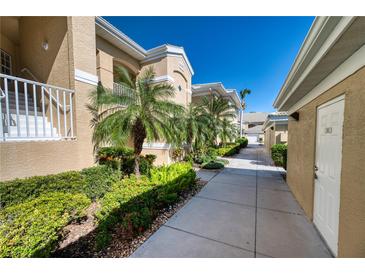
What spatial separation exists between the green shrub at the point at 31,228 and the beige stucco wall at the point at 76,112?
71.9 inches

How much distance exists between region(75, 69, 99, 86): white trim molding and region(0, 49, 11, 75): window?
527 cm

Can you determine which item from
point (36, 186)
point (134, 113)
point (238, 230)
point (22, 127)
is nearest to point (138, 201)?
point (238, 230)

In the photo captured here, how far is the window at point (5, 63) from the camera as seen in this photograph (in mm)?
7495

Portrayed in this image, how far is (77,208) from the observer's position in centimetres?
345

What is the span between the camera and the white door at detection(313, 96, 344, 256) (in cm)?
272

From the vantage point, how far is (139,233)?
326 cm

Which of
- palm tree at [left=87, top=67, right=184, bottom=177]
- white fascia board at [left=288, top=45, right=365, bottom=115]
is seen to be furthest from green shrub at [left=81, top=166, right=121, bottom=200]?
white fascia board at [left=288, top=45, right=365, bottom=115]

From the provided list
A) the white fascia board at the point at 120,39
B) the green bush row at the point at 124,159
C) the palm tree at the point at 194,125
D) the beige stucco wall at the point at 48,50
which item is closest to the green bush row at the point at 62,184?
the green bush row at the point at 124,159

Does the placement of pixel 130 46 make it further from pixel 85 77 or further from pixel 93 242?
pixel 93 242

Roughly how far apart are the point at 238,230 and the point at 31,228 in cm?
369

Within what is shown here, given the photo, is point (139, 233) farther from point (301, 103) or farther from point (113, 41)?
point (113, 41)

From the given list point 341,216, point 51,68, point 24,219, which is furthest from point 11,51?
point 341,216

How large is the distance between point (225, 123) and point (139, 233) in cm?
1233
